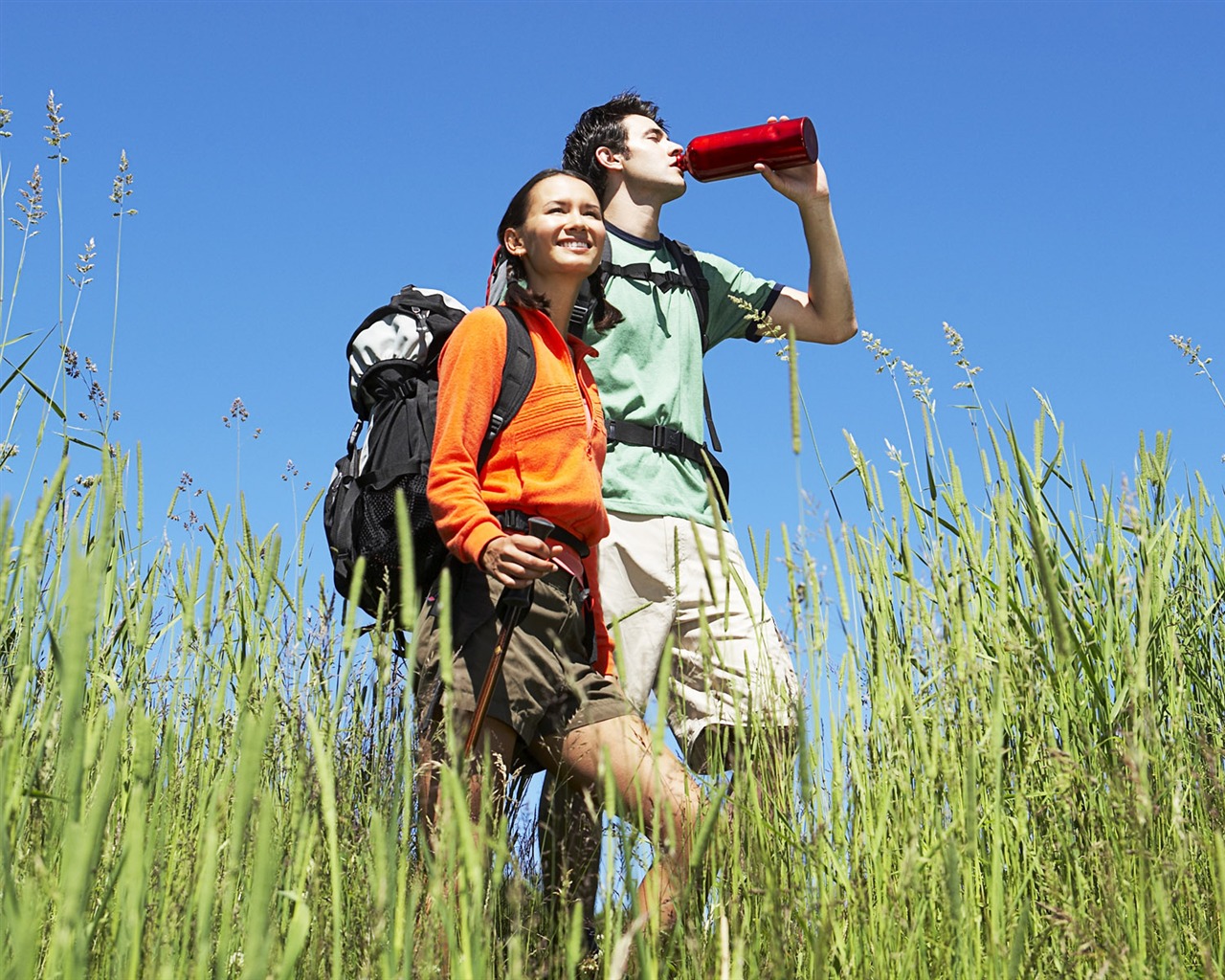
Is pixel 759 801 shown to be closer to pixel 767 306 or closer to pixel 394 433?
pixel 394 433

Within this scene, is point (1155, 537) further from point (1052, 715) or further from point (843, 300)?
point (843, 300)

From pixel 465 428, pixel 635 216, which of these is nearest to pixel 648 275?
pixel 635 216

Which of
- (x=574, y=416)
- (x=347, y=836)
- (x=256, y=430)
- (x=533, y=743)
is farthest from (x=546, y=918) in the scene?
(x=256, y=430)

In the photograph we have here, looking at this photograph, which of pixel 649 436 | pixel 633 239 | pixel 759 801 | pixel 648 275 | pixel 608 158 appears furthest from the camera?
pixel 608 158

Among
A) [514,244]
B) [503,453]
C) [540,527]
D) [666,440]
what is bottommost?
[540,527]

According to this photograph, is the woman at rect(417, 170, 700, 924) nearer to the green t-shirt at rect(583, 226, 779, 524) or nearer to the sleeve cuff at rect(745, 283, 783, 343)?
the green t-shirt at rect(583, 226, 779, 524)

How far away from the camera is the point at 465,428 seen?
2.20 m

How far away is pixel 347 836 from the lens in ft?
5.98

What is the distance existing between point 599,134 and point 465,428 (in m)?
1.58

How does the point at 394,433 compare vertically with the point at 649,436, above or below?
below

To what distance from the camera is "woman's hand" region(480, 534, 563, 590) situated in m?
2.03

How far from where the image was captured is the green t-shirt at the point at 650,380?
2871mm

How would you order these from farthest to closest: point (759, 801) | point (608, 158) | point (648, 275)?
point (608, 158) → point (648, 275) → point (759, 801)

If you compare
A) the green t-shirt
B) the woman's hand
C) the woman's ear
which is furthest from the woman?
the green t-shirt
